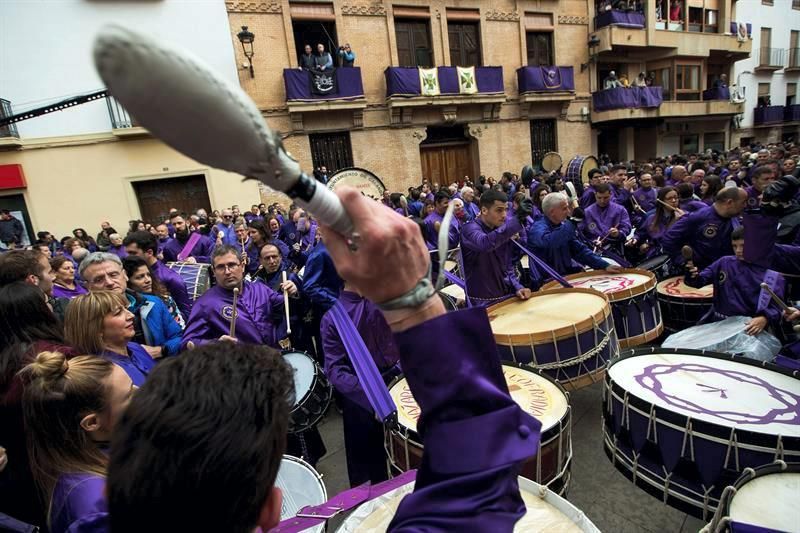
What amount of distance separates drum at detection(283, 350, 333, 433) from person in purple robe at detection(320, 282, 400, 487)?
0.64 ft

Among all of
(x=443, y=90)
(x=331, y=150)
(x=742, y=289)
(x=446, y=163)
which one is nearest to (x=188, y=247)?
(x=742, y=289)

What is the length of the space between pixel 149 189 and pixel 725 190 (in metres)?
16.4

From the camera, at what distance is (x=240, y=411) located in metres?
0.88

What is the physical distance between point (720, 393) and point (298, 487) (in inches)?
92.9

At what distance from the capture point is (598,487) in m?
3.22

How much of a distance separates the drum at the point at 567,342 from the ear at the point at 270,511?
2.47m

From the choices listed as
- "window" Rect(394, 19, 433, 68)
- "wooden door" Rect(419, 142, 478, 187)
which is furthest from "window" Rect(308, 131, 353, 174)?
"window" Rect(394, 19, 433, 68)

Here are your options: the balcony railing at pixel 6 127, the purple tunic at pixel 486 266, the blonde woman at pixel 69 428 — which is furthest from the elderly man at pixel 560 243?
the balcony railing at pixel 6 127

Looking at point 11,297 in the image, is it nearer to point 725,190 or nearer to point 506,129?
point 725,190

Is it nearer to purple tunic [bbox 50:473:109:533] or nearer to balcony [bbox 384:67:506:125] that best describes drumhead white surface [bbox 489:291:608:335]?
purple tunic [bbox 50:473:109:533]

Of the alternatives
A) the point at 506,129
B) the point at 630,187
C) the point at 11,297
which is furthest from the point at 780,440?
the point at 506,129

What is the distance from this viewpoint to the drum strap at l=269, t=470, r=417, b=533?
Answer: 164 cm

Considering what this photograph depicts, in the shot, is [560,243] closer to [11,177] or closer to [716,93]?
[11,177]

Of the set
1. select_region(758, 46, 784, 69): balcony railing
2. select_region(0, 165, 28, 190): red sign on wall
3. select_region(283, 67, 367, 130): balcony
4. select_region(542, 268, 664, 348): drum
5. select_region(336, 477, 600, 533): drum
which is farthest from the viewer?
→ select_region(758, 46, 784, 69): balcony railing
